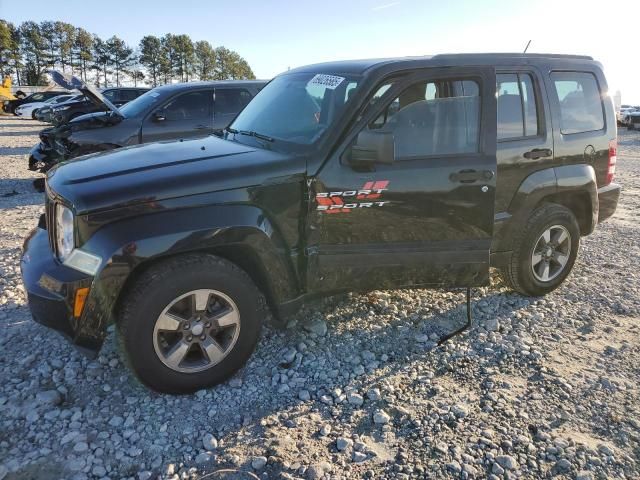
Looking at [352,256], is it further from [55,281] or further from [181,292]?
[55,281]

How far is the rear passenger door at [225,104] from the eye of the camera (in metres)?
8.20

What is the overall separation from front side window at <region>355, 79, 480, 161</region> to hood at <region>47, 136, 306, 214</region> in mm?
776

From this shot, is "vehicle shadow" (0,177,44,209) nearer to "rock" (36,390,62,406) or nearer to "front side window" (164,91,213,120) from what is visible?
"front side window" (164,91,213,120)

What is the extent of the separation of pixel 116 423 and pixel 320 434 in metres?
1.17

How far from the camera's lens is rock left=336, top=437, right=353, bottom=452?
8.70 feet

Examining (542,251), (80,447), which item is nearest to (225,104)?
(542,251)

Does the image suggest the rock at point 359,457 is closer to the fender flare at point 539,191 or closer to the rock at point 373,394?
the rock at point 373,394

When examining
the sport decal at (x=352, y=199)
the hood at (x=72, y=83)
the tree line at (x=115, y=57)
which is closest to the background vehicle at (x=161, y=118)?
the hood at (x=72, y=83)

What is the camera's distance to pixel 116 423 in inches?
111

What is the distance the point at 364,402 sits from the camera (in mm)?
3059

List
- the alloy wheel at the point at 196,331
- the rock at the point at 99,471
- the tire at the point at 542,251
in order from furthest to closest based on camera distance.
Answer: the tire at the point at 542,251 → the alloy wheel at the point at 196,331 → the rock at the point at 99,471

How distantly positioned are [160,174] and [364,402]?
187cm

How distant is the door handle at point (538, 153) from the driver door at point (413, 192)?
1.92 feet

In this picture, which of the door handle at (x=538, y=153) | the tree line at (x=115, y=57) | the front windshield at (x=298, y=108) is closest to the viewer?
the front windshield at (x=298, y=108)
